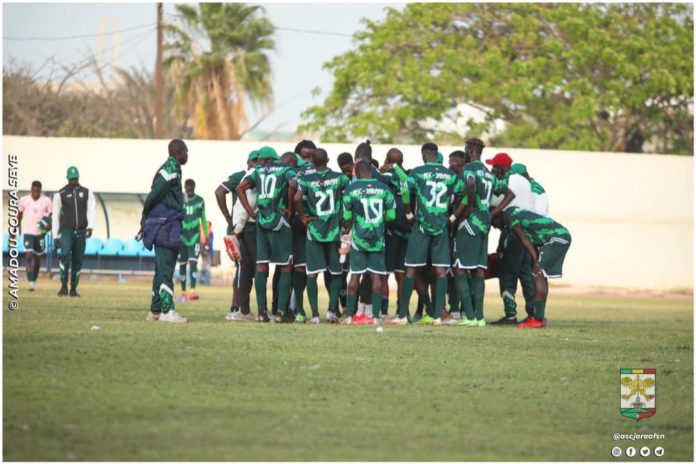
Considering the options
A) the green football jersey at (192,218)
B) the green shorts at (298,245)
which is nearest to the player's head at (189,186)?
the green football jersey at (192,218)

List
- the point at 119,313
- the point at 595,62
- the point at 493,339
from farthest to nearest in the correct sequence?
the point at 595,62
the point at 119,313
the point at 493,339

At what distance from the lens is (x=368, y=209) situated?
1770 cm

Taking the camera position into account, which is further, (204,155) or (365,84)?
(365,84)

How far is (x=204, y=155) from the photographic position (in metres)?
37.9

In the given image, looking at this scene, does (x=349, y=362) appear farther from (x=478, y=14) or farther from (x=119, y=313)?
(x=478, y=14)

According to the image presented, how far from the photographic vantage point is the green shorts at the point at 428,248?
59.6 ft

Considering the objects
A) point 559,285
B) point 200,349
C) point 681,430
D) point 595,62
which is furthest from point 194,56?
point 681,430

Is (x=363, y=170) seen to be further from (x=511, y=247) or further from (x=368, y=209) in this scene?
(x=511, y=247)

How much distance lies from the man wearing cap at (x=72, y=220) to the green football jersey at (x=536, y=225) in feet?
28.8

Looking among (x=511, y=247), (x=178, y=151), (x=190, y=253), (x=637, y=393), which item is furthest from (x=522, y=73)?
(x=637, y=393)

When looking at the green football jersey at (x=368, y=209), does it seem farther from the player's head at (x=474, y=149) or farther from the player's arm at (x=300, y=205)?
the player's head at (x=474, y=149)

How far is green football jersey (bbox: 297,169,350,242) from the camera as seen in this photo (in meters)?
17.8

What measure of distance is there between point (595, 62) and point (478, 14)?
4.65 meters

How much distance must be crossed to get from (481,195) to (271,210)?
2.71 meters
